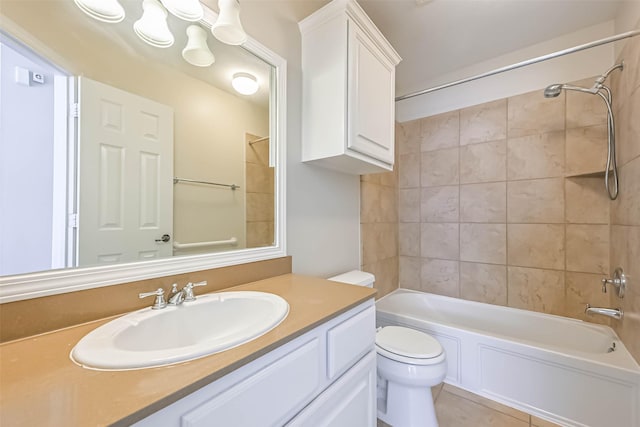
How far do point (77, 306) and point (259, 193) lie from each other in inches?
31.3

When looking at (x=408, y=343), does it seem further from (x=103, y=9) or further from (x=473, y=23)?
(x=473, y=23)

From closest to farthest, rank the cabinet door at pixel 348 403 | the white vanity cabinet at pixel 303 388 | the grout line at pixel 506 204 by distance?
the white vanity cabinet at pixel 303 388
the cabinet door at pixel 348 403
the grout line at pixel 506 204

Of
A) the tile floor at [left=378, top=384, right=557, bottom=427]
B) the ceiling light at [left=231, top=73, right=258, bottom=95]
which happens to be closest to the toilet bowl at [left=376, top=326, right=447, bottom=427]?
the tile floor at [left=378, top=384, right=557, bottom=427]

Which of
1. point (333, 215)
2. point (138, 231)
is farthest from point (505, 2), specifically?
point (138, 231)

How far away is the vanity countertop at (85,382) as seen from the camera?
1.25 feet

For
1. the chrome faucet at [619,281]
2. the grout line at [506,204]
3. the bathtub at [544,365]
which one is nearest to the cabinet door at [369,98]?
the grout line at [506,204]

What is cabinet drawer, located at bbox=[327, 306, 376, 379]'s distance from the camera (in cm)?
80

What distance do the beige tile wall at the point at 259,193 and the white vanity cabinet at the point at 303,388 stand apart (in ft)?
2.03

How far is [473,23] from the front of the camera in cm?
172

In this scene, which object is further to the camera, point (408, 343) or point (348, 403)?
point (408, 343)

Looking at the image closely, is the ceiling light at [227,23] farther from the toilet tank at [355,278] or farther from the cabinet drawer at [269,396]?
the toilet tank at [355,278]

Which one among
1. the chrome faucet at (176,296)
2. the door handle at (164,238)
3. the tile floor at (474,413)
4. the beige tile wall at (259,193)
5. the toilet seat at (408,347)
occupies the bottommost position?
the tile floor at (474,413)

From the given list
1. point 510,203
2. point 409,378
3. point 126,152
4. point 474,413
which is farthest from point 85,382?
point 510,203

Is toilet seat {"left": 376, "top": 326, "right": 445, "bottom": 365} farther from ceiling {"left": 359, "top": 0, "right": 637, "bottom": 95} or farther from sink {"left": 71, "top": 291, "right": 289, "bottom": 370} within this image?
ceiling {"left": 359, "top": 0, "right": 637, "bottom": 95}
